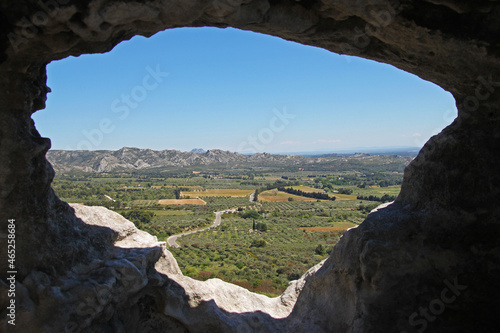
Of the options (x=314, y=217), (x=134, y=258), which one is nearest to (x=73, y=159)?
(x=314, y=217)

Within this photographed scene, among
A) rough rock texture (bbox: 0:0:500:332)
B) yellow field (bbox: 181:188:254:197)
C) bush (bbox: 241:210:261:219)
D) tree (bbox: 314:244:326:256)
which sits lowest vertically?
bush (bbox: 241:210:261:219)

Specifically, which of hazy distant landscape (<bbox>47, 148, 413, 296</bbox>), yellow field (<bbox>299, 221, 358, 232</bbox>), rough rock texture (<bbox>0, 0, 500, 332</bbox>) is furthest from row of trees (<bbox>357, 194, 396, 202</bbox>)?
rough rock texture (<bbox>0, 0, 500, 332</bbox>)

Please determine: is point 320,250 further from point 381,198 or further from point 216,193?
point 216,193

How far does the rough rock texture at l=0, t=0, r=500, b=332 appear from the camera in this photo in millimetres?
6219

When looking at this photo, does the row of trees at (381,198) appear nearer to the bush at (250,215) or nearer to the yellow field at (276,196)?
the yellow field at (276,196)

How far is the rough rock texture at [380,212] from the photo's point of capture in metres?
6.22

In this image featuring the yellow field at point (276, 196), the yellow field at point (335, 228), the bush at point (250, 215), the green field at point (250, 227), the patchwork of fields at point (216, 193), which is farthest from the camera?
the patchwork of fields at point (216, 193)

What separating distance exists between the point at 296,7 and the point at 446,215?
578cm

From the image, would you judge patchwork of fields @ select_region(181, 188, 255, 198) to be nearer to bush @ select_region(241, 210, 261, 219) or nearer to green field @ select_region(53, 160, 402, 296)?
green field @ select_region(53, 160, 402, 296)

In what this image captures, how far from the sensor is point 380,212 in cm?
846

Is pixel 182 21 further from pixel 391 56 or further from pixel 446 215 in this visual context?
pixel 446 215

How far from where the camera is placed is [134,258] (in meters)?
8.41

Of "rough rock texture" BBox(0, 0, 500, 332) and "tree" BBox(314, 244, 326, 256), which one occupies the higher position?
"rough rock texture" BBox(0, 0, 500, 332)

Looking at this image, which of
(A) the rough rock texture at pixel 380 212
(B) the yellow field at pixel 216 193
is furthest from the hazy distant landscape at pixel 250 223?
(A) the rough rock texture at pixel 380 212
